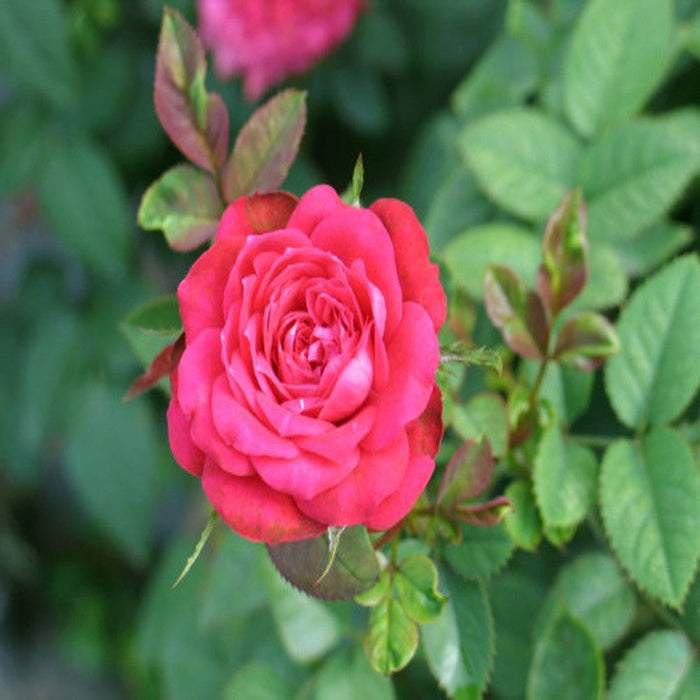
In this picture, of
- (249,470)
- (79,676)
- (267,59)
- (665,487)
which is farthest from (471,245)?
(79,676)

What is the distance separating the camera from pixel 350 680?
58 cm

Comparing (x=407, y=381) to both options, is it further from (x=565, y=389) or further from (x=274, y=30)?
(x=274, y=30)

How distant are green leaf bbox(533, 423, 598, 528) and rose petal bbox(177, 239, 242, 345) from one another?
26 centimetres

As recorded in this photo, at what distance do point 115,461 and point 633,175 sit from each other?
2.71 feet

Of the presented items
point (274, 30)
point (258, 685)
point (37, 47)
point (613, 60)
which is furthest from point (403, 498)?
point (37, 47)

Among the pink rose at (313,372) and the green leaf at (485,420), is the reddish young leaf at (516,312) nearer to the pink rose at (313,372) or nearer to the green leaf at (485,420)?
the green leaf at (485,420)

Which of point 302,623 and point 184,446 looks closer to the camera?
point 184,446

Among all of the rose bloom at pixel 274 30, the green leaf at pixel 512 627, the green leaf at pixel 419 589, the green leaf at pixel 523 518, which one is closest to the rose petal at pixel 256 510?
the green leaf at pixel 419 589

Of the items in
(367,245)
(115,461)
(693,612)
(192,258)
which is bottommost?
(115,461)

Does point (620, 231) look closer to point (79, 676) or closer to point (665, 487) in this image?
point (665, 487)

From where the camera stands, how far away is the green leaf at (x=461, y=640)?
48cm

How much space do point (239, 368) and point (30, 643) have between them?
159 centimetres

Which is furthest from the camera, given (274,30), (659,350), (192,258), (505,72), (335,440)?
(192,258)

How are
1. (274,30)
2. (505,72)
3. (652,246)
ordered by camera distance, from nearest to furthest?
(652,246) < (505,72) < (274,30)
